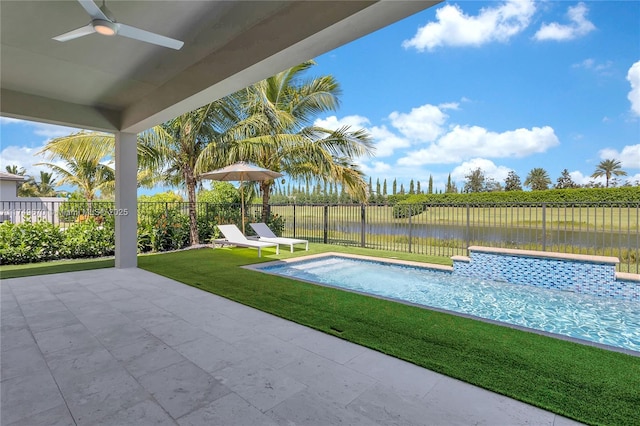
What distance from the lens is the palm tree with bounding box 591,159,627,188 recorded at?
35.8 meters

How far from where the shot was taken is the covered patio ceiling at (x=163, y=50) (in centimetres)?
306

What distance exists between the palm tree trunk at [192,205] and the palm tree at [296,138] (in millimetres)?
735

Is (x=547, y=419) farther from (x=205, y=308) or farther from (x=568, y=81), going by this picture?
(x=568, y=81)

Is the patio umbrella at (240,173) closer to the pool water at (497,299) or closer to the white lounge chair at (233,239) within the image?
the white lounge chair at (233,239)

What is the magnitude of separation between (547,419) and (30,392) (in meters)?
3.61

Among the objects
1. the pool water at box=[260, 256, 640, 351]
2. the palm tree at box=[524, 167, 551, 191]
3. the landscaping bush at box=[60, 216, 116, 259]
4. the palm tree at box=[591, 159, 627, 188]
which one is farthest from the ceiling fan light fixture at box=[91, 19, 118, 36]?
the palm tree at box=[591, 159, 627, 188]

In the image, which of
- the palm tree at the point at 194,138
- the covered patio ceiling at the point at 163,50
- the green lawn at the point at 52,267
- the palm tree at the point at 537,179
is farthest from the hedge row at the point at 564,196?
the palm tree at the point at 537,179

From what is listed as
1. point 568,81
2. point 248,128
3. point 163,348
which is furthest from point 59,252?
point 568,81

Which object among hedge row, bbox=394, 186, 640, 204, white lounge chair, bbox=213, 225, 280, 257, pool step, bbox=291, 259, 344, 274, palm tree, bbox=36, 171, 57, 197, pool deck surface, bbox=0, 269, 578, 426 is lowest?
pool step, bbox=291, 259, 344, 274

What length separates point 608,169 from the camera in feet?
122

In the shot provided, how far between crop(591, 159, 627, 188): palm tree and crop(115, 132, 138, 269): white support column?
46635 mm

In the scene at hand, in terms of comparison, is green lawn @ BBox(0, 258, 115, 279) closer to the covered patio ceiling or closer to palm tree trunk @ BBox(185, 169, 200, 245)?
palm tree trunk @ BBox(185, 169, 200, 245)

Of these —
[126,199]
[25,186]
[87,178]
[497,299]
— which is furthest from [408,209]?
[25,186]

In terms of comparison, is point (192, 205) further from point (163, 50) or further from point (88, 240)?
point (163, 50)
